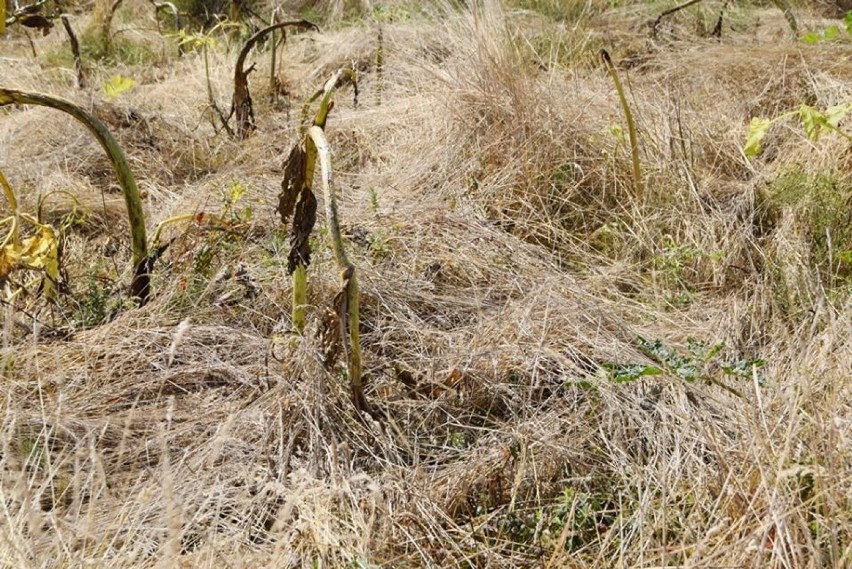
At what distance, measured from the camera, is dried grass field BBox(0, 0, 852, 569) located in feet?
4.97

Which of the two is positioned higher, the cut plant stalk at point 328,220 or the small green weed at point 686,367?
the cut plant stalk at point 328,220

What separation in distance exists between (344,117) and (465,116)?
0.74 m

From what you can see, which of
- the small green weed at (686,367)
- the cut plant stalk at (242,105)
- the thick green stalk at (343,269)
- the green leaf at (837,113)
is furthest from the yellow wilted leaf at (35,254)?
the green leaf at (837,113)

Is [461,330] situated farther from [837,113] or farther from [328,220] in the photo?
[837,113]

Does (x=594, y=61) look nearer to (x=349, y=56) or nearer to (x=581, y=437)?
(x=349, y=56)

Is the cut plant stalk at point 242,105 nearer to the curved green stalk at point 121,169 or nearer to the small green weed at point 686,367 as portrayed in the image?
the curved green stalk at point 121,169

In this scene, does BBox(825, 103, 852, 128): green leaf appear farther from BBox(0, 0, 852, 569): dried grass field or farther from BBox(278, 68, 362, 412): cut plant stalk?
BBox(278, 68, 362, 412): cut plant stalk

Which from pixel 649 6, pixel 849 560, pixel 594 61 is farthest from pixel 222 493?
pixel 649 6

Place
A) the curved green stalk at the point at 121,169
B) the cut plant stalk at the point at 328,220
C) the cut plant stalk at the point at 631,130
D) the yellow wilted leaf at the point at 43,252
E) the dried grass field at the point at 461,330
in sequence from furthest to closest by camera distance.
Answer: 1. the cut plant stalk at the point at 631,130
2. the yellow wilted leaf at the point at 43,252
3. the curved green stalk at the point at 121,169
4. the cut plant stalk at the point at 328,220
5. the dried grass field at the point at 461,330

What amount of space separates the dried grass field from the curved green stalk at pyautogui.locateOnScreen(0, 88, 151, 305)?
6 centimetres

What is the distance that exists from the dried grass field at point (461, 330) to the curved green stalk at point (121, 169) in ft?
0.19

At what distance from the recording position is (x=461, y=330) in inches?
87.1

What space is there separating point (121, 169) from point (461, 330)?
0.94 m

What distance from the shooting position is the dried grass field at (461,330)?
1.52 meters
